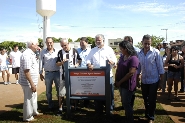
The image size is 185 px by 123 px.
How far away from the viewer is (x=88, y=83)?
15.2 ft

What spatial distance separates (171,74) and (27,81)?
4.76 meters

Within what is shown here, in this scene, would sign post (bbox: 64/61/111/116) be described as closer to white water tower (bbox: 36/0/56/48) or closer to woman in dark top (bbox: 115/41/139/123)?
woman in dark top (bbox: 115/41/139/123)

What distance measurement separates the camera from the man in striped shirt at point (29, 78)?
4.38 metres

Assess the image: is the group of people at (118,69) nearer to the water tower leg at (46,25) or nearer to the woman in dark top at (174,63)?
the woman in dark top at (174,63)

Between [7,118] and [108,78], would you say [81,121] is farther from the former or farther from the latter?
[7,118]

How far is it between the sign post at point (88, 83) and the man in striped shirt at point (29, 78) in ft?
2.59

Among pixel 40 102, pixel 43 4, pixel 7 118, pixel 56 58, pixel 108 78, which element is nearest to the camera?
pixel 108 78

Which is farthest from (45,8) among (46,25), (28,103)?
(28,103)

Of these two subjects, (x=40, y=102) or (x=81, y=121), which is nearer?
(x=81, y=121)

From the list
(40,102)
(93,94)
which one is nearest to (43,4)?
(40,102)

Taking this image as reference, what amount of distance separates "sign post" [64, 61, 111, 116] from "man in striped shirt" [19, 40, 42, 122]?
790 millimetres

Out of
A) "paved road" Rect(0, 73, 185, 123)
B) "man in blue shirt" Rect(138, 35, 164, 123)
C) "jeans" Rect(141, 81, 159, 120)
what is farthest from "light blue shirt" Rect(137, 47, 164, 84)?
"paved road" Rect(0, 73, 185, 123)

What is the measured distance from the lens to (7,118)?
16.0ft

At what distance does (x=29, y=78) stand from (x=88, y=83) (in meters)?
1.39
